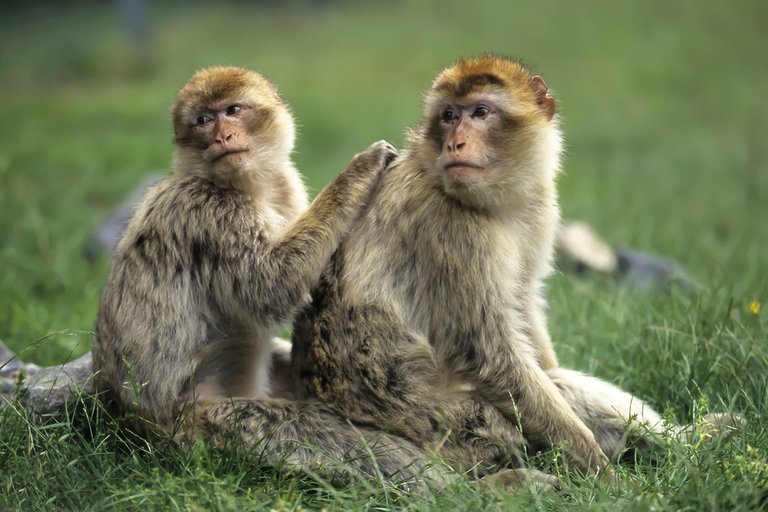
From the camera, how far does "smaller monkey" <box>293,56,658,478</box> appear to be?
13.7 ft

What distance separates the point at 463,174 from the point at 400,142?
2.71 feet

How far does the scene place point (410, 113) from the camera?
44.2 feet

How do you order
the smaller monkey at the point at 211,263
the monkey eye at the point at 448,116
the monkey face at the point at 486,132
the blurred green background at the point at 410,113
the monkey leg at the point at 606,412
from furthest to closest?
the blurred green background at the point at 410,113 → the monkey leg at the point at 606,412 → the smaller monkey at the point at 211,263 → the monkey eye at the point at 448,116 → the monkey face at the point at 486,132

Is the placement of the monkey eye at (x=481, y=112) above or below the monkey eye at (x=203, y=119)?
above

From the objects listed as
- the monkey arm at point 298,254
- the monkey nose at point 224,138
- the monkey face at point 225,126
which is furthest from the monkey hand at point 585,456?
the monkey nose at point 224,138

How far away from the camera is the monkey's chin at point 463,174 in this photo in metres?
4.09

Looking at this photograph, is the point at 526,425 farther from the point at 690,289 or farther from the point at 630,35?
the point at 630,35

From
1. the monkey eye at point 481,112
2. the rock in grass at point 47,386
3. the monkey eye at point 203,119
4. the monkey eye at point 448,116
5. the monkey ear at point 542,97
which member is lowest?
the rock in grass at point 47,386

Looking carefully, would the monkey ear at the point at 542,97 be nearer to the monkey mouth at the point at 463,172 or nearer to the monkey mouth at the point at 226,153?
the monkey mouth at the point at 463,172

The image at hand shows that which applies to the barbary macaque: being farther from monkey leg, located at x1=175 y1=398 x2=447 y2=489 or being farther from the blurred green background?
the blurred green background

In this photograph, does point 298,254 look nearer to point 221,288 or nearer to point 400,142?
point 221,288

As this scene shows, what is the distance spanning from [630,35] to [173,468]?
14.5 metres

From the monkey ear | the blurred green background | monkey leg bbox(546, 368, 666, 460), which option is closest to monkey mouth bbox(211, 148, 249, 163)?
the monkey ear

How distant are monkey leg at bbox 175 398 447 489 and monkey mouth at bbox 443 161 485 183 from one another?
3.81 feet
